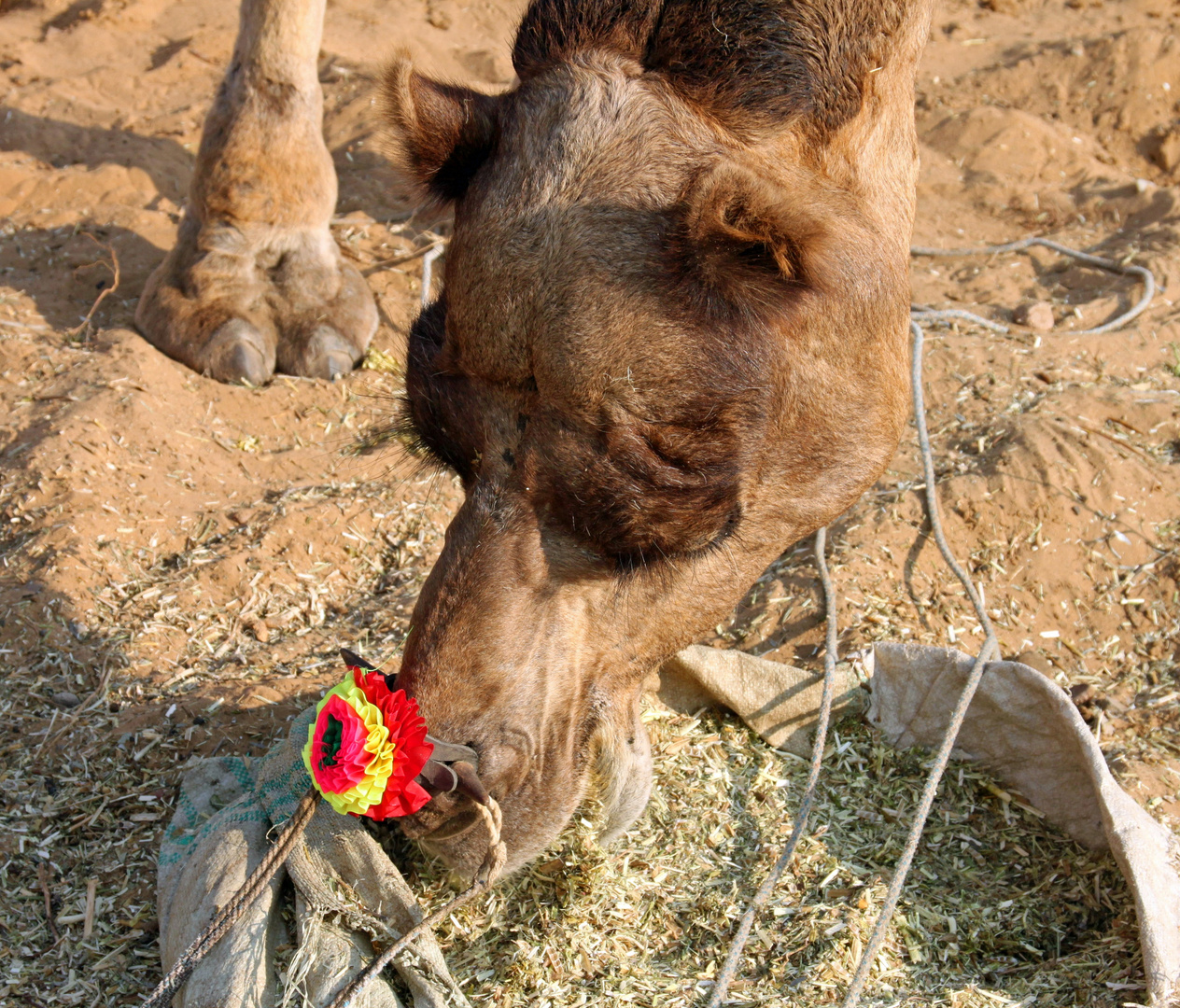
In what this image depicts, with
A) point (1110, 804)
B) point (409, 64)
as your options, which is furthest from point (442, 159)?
point (1110, 804)

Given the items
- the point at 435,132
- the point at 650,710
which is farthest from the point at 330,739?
the point at 435,132

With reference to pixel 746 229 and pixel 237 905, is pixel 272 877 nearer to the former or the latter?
pixel 237 905

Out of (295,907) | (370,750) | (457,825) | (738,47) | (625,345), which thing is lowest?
(295,907)

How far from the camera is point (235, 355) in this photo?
457 centimetres

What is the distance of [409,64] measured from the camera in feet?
8.04

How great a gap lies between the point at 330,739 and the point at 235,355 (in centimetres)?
285

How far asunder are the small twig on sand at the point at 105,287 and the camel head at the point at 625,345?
121 inches

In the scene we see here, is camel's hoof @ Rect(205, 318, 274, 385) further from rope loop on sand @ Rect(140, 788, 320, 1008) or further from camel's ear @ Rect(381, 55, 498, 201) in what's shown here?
rope loop on sand @ Rect(140, 788, 320, 1008)

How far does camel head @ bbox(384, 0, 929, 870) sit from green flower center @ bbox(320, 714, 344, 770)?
0.60 feet

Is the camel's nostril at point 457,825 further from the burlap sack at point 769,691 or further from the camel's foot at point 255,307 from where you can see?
the camel's foot at point 255,307

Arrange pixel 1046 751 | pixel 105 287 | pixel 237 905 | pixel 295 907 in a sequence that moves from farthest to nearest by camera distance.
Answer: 1. pixel 105 287
2. pixel 1046 751
3. pixel 295 907
4. pixel 237 905

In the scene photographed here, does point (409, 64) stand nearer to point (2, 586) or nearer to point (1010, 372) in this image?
point (2, 586)

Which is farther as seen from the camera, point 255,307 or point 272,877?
point 255,307

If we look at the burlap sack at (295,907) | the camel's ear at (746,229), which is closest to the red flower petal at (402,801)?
the burlap sack at (295,907)
